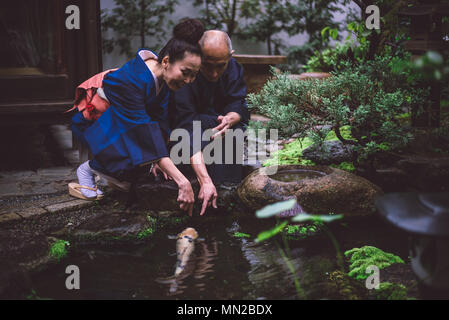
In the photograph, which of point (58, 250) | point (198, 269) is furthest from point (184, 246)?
point (58, 250)

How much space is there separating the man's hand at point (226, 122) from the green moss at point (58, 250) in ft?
6.01

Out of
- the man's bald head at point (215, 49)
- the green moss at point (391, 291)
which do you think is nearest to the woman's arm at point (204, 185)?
the man's bald head at point (215, 49)

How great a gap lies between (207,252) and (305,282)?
3.37 feet

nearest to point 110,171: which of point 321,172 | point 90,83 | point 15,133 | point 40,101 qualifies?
point 90,83

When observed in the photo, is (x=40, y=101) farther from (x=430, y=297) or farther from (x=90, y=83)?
(x=430, y=297)

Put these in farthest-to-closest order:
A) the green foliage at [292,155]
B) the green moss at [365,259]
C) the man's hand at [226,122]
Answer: the green foliage at [292,155] < the man's hand at [226,122] < the green moss at [365,259]

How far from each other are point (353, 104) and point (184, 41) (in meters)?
1.94

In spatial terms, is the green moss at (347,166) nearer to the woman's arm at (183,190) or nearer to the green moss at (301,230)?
the green moss at (301,230)

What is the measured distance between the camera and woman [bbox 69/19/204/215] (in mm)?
4230

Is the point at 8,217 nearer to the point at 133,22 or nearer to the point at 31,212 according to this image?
the point at 31,212

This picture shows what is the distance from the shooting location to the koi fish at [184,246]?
394 cm

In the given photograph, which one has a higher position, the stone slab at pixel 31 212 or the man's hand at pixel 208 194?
the man's hand at pixel 208 194

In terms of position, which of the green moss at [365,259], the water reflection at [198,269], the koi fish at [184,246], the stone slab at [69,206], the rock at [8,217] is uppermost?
the stone slab at [69,206]

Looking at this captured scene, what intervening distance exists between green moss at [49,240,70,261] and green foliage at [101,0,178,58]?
7.79m
